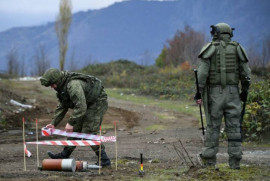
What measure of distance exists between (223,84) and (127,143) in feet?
17.4

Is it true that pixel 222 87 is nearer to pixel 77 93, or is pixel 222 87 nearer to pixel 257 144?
pixel 77 93

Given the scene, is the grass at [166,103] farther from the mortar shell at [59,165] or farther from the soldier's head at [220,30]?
the mortar shell at [59,165]

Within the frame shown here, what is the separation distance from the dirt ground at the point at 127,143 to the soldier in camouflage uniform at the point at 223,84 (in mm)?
681

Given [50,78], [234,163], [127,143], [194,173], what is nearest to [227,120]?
[234,163]

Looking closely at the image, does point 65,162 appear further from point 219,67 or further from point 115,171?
point 219,67

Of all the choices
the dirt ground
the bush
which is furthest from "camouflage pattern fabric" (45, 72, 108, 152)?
the bush

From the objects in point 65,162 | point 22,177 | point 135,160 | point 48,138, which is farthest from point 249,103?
point 22,177

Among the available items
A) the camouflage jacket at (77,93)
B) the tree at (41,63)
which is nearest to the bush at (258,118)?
the camouflage jacket at (77,93)

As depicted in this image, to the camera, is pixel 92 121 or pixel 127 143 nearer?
pixel 92 121

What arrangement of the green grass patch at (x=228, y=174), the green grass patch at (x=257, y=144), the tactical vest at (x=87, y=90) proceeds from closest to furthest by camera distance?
the green grass patch at (x=228, y=174) < the tactical vest at (x=87, y=90) < the green grass patch at (x=257, y=144)

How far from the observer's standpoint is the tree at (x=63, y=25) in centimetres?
5216

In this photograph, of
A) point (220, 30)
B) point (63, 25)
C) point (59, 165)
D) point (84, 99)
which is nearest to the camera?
point (59, 165)

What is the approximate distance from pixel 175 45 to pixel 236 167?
52.7 meters

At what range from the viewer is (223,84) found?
7668 mm
